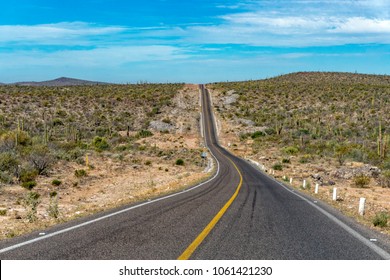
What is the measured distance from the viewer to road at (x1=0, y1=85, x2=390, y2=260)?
668 centimetres

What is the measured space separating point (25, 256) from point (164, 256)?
2345 mm

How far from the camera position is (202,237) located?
7.91 m

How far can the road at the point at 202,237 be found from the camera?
21.9 feet

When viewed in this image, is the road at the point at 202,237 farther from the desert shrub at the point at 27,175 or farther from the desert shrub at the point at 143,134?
the desert shrub at the point at 143,134

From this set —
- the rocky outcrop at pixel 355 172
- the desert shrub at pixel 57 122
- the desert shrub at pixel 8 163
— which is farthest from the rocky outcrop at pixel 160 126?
the desert shrub at pixel 8 163

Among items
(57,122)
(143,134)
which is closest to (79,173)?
(143,134)

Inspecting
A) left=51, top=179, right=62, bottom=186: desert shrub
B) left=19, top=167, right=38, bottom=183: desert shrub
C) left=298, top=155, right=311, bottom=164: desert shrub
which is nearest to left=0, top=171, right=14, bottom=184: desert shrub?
left=19, top=167, right=38, bottom=183: desert shrub

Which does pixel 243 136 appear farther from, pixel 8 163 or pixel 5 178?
pixel 5 178

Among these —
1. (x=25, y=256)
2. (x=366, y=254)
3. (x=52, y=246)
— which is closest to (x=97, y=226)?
(x=52, y=246)

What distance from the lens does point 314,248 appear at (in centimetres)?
737

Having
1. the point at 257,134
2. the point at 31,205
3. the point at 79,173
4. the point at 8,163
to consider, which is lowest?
the point at 257,134

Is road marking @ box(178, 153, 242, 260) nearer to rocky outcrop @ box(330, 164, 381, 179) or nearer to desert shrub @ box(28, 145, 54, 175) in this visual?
desert shrub @ box(28, 145, 54, 175)

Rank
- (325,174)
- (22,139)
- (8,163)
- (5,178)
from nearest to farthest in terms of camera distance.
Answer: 1. (5,178)
2. (8,163)
3. (325,174)
4. (22,139)
